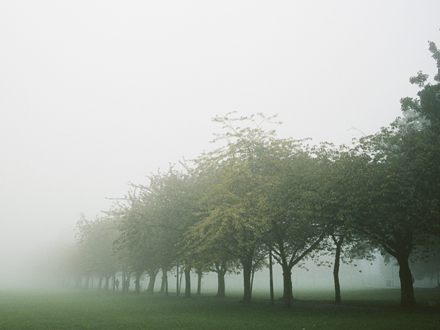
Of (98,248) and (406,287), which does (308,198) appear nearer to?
(406,287)

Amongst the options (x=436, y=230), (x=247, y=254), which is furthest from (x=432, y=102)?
(x=247, y=254)

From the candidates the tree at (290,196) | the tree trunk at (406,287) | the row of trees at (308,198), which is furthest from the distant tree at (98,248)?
the tree trunk at (406,287)

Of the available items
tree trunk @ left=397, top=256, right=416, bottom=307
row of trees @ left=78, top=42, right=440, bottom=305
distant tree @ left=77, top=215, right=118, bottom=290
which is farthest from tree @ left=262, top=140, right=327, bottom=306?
distant tree @ left=77, top=215, right=118, bottom=290

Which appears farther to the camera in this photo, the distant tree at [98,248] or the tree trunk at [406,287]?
the distant tree at [98,248]

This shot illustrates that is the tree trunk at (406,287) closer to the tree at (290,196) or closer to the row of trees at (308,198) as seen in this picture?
the row of trees at (308,198)

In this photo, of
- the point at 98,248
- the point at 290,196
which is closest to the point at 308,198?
the point at 290,196

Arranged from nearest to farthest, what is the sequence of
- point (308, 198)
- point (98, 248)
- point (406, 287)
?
point (308, 198), point (406, 287), point (98, 248)

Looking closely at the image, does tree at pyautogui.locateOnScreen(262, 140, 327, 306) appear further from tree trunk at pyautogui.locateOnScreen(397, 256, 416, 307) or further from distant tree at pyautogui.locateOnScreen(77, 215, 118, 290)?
distant tree at pyautogui.locateOnScreen(77, 215, 118, 290)

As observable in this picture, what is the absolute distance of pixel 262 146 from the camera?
28.8 m

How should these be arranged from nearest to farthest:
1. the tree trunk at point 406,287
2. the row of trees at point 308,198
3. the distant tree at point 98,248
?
the row of trees at point 308,198 → the tree trunk at point 406,287 → the distant tree at point 98,248

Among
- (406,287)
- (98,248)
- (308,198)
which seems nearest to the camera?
(308,198)

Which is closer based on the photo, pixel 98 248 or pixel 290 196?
pixel 290 196

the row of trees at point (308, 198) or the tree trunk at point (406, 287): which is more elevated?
the row of trees at point (308, 198)

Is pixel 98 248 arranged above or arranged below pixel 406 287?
above
